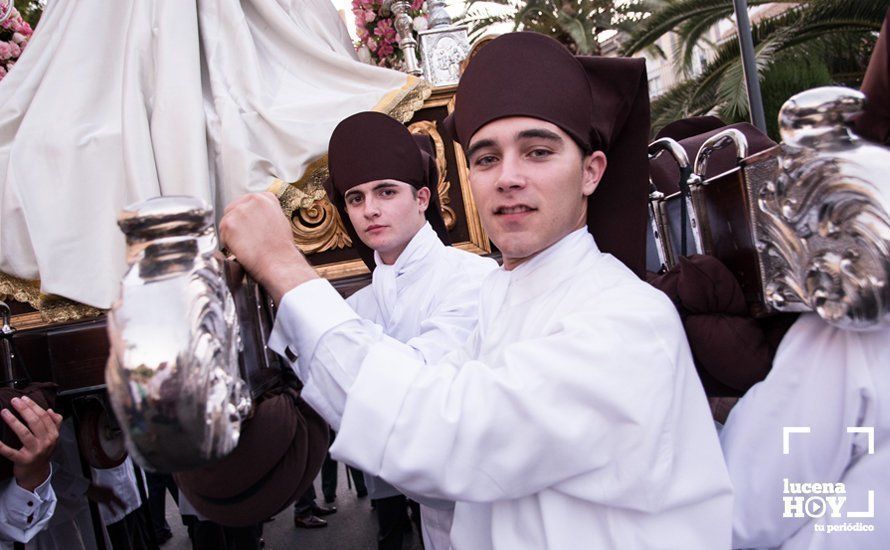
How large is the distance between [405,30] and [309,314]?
2907 mm

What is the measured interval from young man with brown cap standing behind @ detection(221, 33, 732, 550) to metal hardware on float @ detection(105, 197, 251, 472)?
0.27 metres

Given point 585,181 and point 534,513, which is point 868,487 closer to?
point 534,513

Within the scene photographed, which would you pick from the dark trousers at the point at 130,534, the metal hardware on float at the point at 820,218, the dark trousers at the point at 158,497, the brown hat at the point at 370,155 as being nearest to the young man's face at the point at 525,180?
the metal hardware on float at the point at 820,218

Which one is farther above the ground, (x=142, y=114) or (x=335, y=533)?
(x=142, y=114)

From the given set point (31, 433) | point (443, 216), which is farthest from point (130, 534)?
point (443, 216)

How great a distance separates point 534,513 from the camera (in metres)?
1.29

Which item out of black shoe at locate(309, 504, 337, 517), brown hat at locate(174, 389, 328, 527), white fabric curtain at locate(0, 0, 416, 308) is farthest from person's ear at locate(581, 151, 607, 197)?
black shoe at locate(309, 504, 337, 517)

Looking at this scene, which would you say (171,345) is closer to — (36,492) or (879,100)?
(879,100)

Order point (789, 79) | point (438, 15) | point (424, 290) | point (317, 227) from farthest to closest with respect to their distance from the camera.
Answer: point (789, 79) < point (438, 15) < point (317, 227) < point (424, 290)

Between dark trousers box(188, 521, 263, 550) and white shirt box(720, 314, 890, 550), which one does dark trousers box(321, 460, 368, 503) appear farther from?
white shirt box(720, 314, 890, 550)

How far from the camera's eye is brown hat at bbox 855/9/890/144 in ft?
4.07

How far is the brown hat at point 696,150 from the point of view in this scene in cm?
202

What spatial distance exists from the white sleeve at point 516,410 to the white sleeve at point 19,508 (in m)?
1.46

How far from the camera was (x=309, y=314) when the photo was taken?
48.9 inches
